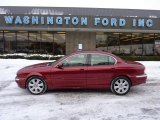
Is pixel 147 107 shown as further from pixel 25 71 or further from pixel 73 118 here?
pixel 25 71

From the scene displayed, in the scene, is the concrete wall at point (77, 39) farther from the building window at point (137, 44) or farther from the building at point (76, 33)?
the building window at point (137, 44)

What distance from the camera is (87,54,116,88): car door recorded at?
9.17 metres

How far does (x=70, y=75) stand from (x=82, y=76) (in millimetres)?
395

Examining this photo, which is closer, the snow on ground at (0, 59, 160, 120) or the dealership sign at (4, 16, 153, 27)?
the snow on ground at (0, 59, 160, 120)

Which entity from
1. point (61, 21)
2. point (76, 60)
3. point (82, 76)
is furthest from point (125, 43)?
point (82, 76)

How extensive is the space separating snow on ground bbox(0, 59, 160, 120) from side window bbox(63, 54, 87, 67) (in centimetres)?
100

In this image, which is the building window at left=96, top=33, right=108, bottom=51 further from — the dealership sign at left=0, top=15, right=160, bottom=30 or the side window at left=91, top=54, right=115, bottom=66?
the side window at left=91, top=54, right=115, bottom=66

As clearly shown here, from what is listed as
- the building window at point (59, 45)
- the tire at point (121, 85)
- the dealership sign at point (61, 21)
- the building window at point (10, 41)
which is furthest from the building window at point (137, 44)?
the tire at point (121, 85)

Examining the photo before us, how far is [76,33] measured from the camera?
24922 millimetres

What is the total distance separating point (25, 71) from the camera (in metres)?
9.29

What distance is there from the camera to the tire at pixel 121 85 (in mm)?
9180

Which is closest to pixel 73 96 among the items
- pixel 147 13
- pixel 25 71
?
pixel 25 71

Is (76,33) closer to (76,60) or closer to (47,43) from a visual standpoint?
(47,43)

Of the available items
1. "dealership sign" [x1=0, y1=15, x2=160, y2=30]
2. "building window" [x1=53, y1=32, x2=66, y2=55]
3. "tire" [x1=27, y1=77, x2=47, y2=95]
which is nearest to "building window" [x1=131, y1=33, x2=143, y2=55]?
"dealership sign" [x1=0, y1=15, x2=160, y2=30]
